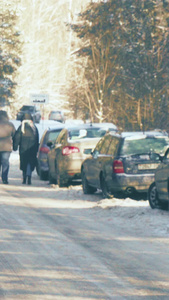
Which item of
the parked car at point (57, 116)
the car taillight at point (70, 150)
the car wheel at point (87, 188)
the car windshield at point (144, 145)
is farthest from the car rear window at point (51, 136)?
the parked car at point (57, 116)

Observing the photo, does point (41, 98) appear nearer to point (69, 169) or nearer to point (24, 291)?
point (69, 169)

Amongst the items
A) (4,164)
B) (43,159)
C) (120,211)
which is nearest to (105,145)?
(120,211)

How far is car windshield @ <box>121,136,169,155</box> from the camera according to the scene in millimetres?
14562

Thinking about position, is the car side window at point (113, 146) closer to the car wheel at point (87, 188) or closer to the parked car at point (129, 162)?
the parked car at point (129, 162)

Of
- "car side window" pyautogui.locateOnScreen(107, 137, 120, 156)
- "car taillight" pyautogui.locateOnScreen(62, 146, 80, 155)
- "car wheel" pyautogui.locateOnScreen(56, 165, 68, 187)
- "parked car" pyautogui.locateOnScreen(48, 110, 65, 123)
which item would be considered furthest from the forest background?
"parked car" pyautogui.locateOnScreen(48, 110, 65, 123)

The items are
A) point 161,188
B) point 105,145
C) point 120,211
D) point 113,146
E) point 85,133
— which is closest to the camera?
point 161,188

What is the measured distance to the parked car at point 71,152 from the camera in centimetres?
1759

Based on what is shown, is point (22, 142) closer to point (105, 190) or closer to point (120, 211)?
point (105, 190)

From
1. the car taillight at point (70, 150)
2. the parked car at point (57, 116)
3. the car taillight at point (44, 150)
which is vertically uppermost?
the parked car at point (57, 116)

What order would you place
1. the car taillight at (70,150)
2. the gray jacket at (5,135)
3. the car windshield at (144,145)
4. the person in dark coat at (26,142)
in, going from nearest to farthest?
1. the car windshield at (144,145)
2. the car taillight at (70,150)
3. the gray jacket at (5,135)
4. the person in dark coat at (26,142)

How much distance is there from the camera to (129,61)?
31.1 m

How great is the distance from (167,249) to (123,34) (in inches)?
961

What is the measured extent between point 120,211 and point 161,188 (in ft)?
2.87

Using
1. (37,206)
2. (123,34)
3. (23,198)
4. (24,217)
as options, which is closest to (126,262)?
(24,217)
